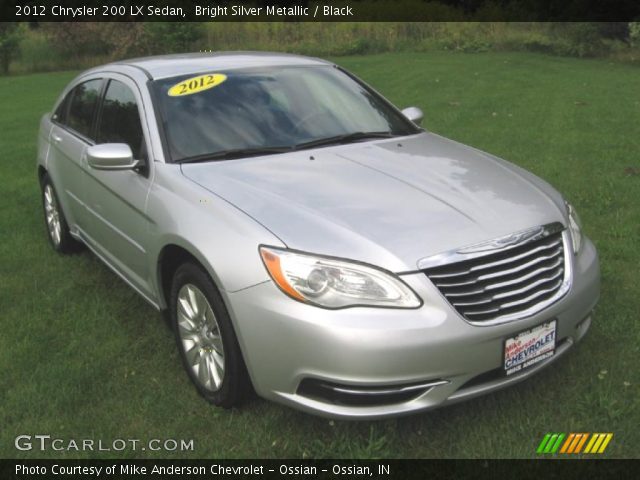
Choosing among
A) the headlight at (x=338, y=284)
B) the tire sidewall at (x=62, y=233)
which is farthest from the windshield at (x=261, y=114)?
the tire sidewall at (x=62, y=233)

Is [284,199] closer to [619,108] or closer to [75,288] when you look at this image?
[75,288]

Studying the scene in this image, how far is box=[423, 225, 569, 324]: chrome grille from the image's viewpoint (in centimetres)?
258

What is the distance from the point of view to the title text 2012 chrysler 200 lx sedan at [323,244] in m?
2.52

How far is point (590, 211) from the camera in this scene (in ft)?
18.6

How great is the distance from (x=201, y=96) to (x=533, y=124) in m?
7.30

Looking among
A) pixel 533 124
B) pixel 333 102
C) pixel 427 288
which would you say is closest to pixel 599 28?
pixel 533 124

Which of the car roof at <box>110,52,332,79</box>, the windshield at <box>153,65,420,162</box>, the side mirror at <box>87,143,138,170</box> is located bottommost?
the side mirror at <box>87,143,138,170</box>

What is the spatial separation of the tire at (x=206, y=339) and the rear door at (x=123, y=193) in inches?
16.5

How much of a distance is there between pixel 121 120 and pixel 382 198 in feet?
6.15

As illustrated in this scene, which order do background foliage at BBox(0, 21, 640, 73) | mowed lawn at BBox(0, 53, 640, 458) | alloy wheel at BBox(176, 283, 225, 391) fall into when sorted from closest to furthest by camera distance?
mowed lawn at BBox(0, 53, 640, 458)
alloy wheel at BBox(176, 283, 225, 391)
background foliage at BBox(0, 21, 640, 73)

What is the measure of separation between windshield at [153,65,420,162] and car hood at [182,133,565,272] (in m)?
0.16
